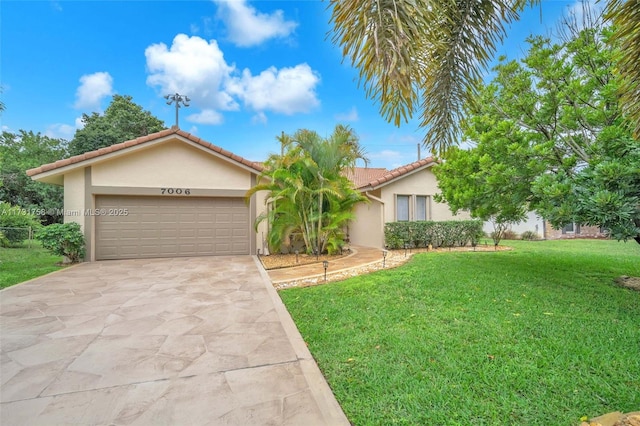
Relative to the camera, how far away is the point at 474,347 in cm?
368

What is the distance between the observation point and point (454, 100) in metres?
5.29

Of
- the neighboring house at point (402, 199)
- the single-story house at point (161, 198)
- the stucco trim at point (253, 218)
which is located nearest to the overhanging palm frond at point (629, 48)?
the single-story house at point (161, 198)

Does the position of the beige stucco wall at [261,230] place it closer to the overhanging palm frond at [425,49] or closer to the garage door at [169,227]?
the garage door at [169,227]

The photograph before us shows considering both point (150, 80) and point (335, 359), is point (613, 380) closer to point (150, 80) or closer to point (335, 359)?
point (335, 359)

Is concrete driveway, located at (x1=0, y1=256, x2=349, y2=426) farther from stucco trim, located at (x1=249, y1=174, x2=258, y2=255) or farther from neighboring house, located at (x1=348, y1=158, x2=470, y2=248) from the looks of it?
neighboring house, located at (x1=348, y1=158, x2=470, y2=248)

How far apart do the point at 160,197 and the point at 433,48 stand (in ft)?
35.6

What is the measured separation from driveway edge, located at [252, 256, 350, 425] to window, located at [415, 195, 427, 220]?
1083 centimetres

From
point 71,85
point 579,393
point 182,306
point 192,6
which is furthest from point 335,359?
point 71,85

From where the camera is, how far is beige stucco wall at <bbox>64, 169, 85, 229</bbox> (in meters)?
10.4

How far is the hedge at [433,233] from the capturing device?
42.0 feet

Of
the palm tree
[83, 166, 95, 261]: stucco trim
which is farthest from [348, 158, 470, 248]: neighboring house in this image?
[83, 166, 95, 261]: stucco trim

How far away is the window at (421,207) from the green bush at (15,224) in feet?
63.3

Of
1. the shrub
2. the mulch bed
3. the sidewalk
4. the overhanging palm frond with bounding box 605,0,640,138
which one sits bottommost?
the sidewalk

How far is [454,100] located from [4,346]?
8.11 meters
